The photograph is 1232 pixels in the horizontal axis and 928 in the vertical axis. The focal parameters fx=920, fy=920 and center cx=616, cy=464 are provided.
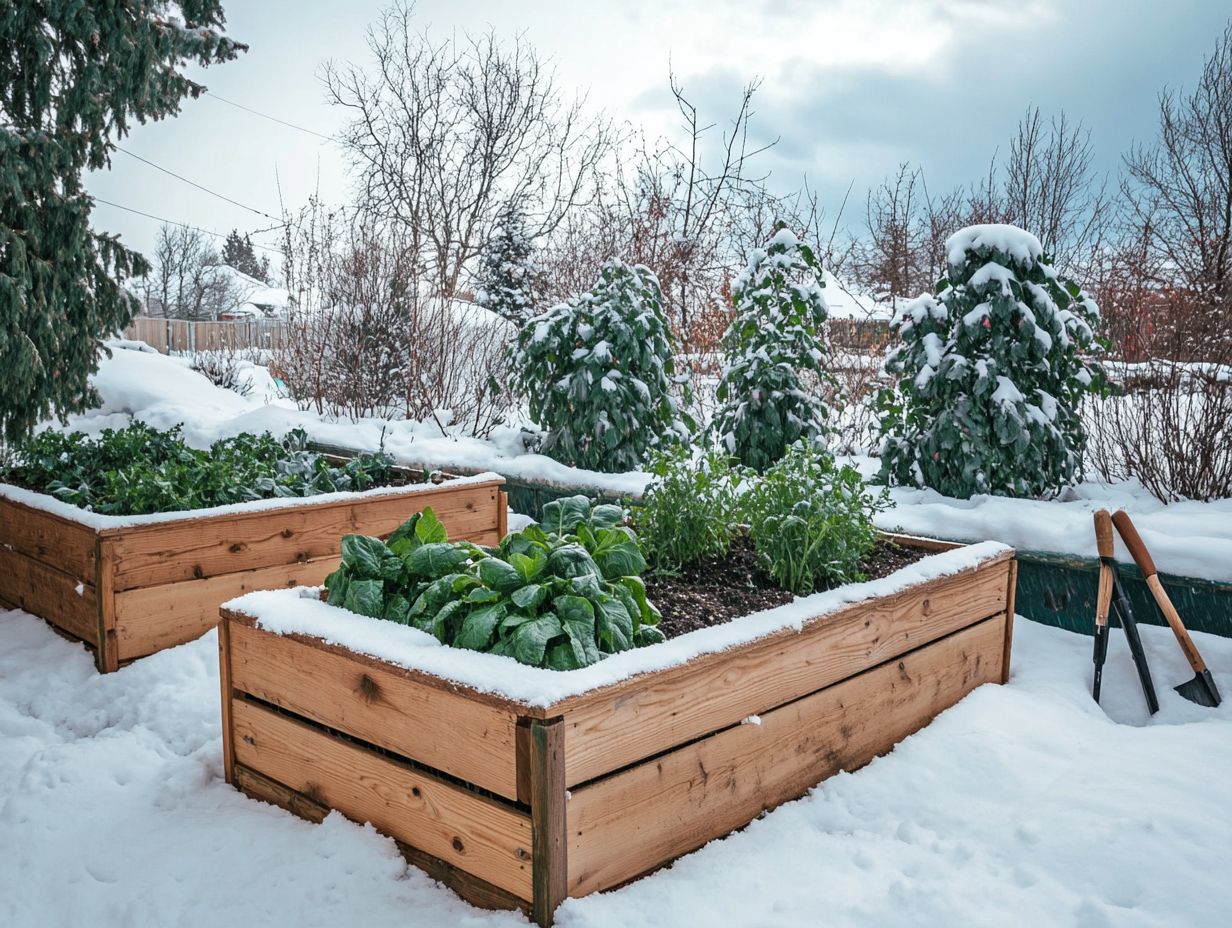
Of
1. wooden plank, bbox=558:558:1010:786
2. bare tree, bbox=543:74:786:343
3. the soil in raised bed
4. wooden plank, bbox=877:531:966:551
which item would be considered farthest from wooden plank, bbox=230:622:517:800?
bare tree, bbox=543:74:786:343

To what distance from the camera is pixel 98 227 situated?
511 centimetres

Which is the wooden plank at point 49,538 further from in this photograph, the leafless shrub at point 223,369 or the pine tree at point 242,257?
the pine tree at point 242,257

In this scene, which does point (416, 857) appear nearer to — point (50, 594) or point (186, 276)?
point (50, 594)

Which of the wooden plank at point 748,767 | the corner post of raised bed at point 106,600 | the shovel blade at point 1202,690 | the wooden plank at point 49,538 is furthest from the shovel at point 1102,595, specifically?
the wooden plank at point 49,538

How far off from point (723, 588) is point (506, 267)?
13423 millimetres

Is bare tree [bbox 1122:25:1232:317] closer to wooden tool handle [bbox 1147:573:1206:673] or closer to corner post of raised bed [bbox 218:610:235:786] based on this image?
wooden tool handle [bbox 1147:573:1206:673]

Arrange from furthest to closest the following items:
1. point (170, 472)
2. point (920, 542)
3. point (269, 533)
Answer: point (170, 472)
point (269, 533)
point (920, 542)

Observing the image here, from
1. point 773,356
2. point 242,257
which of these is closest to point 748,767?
point 773,356

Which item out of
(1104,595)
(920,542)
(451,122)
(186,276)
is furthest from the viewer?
(186,276)

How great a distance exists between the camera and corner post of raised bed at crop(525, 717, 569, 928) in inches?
68.9

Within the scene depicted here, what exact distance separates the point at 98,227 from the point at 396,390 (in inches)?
117

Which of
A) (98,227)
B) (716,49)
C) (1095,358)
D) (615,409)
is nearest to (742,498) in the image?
(615,409)

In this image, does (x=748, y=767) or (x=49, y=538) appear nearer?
(x=748, y=767)

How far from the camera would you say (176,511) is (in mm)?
3592
